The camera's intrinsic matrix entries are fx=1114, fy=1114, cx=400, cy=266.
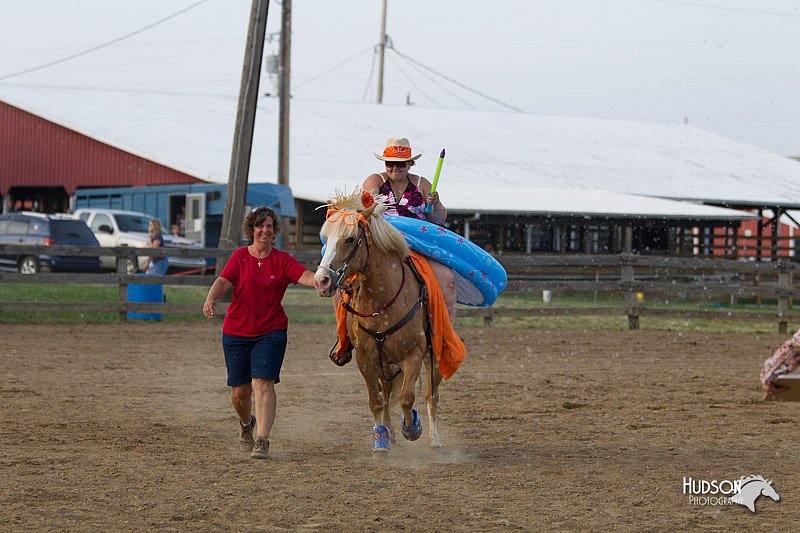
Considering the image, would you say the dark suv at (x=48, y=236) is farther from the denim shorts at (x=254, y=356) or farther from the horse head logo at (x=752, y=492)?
the horse head logo at (x=752, y=492)

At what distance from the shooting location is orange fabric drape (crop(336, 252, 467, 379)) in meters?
7.32

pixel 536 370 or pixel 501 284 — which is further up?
pixel 501 284

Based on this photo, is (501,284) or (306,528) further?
(501,284)

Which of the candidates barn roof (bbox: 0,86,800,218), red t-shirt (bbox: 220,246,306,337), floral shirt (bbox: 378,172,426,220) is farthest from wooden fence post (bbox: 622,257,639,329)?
red t-shirt (bbox: 220,246,306,337)

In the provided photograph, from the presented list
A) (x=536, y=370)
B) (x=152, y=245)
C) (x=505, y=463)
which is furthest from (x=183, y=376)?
(x=152, y=245)

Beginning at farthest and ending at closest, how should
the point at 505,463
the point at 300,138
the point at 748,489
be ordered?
the point at 300,138 < the point at 505,463 < the point at 748,489

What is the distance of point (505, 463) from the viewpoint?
690 centimetres

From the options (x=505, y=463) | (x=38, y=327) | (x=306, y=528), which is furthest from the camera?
(x=38, y=327)

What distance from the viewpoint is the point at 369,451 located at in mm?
7324

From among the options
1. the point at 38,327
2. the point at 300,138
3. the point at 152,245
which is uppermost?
the point at 300,138

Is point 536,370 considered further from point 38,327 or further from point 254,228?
point 38,327

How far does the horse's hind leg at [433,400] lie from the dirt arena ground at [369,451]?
135 mm

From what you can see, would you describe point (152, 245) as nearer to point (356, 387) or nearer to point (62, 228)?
point (62, 228)

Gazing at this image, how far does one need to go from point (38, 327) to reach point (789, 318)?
39.1 feet
